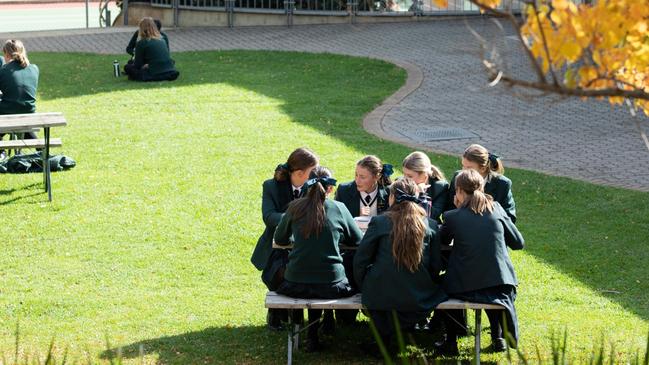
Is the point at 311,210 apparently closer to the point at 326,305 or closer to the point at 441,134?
the point at 326,305

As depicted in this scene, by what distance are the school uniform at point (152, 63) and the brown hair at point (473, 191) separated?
38.7ft

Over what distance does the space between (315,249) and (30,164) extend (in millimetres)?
6867

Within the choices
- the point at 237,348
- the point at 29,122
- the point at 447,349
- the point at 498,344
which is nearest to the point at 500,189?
the point at 498,344

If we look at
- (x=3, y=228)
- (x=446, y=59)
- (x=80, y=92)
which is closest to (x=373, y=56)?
(x=446, y=59)

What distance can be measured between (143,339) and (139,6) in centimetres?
2009

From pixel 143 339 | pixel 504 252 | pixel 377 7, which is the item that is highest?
pixel 377 7

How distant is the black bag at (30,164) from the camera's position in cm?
1372

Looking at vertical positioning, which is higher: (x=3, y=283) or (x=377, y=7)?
(x=377, y=7)

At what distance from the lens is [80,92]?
1848 centimetres

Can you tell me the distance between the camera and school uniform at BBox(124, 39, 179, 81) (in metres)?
19.0

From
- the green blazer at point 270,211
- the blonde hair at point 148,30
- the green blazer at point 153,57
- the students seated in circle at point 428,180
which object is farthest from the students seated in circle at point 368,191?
the blonde hair at point 148,30

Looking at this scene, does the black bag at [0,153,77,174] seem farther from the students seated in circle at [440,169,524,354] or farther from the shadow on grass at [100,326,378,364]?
the students seated in circle at [440,169,524,354]

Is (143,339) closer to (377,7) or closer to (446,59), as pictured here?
(446,59)

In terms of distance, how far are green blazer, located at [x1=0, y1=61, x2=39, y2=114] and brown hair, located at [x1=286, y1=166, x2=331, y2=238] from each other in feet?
24.6
